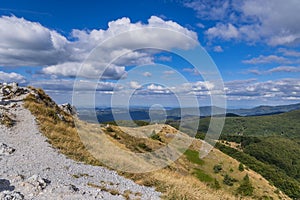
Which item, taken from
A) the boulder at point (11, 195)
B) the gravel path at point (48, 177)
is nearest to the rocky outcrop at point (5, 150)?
the gravel path at point (48, 177)

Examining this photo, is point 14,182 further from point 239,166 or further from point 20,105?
point 239,166

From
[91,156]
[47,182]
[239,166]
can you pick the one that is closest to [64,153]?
[91,156]

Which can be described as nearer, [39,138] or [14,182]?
[14,182]

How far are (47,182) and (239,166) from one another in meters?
151

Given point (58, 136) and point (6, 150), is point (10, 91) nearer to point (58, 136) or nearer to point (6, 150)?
point (58, 136)

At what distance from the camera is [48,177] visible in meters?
15.0

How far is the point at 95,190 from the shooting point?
1439 cm

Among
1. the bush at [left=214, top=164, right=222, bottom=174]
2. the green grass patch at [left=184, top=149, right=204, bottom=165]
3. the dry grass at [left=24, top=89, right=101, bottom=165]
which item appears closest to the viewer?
the dry grass at [left=24, top=89, right=101, bottom=165]

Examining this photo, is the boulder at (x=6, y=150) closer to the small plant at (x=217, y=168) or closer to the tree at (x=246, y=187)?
the tree at (x=246, y=187)

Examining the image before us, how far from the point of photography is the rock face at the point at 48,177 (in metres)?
12.8

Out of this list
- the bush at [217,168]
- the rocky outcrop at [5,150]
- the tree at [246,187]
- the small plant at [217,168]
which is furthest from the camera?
the small plant at [217,168]

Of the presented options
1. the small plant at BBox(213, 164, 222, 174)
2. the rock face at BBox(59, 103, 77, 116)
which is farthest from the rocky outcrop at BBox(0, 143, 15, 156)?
the small plant at BBox(213, 164, 222, 174)

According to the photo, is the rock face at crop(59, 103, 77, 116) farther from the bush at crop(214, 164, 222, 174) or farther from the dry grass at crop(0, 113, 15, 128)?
the bush at crop(214, 164, 222, 174)

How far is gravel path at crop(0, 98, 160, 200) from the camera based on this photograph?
12.8 m
